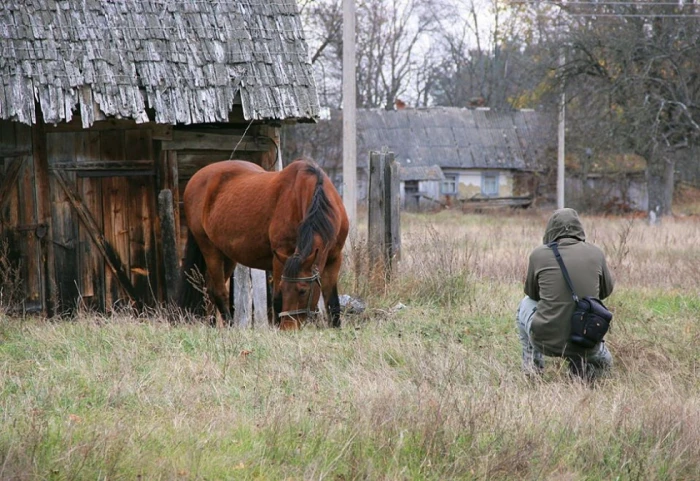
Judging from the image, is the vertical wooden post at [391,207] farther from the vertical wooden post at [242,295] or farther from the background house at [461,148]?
the background house at [461,148]

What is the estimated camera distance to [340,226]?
322 inches

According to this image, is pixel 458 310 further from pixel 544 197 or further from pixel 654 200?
pixel 544 197

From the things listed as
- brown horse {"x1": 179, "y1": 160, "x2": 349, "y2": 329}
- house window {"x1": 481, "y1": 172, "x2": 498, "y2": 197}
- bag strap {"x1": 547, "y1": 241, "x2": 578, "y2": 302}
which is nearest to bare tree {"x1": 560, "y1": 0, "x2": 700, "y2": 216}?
house window {"x1": 481, "y1": 172, "x2": 498, "y2": 197}

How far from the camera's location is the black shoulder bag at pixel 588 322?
19.3 feet

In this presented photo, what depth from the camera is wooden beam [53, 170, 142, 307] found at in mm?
9734

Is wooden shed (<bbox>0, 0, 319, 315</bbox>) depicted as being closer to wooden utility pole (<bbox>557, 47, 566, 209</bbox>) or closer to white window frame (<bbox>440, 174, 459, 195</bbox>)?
wooden utility pole (<bbox>557, 47, 566, 209</bbox>)

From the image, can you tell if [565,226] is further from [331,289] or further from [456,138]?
[456,138]

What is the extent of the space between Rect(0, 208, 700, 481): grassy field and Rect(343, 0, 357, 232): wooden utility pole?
4.95 meters

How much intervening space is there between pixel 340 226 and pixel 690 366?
325cm

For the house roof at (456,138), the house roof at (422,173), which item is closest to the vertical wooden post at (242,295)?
the house roof at (422,173)

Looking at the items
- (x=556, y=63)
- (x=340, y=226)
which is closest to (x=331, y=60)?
(x=556, y=63)

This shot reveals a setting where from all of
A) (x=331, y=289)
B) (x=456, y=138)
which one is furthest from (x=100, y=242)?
(x=456, y=138)

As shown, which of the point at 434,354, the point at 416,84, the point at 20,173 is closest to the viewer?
the point at 434,354

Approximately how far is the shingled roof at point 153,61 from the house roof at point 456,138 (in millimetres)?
31518
